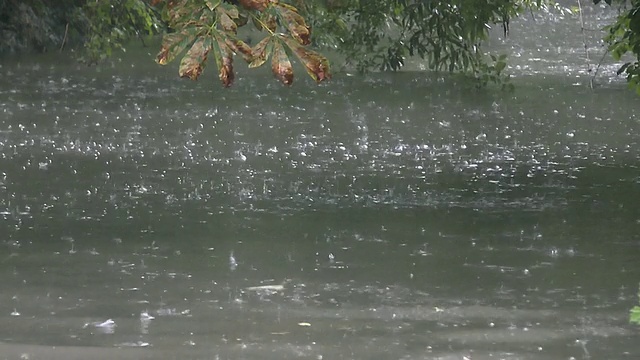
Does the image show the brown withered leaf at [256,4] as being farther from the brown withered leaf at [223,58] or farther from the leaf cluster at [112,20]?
the leaf cluster at [112,20]

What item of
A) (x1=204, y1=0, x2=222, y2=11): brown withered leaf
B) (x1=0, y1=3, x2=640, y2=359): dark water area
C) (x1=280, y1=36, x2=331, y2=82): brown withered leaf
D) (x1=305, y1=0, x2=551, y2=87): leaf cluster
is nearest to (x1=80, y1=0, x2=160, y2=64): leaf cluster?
(x1=0, y1=3, x2=640, y2=359): dark water area

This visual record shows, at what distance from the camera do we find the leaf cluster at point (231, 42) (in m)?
4.93

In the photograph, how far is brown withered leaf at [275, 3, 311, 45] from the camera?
4.98 m

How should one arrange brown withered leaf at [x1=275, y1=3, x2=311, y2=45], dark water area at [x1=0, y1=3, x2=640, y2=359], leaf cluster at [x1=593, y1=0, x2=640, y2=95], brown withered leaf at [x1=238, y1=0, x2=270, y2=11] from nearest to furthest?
brown withered leaf at [x1=238, y1=0, x2=270, y2=11] → brown withered leaf at [x1=275, y1=3, x2=311, y2=45] → dark water area at [x1=0, y1=3, x2=640, y2=359] → leaf cluster at [x1=593, y1=0, x2=640, y2=95]

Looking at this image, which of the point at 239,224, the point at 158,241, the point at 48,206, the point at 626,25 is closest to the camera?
the point at 158,241

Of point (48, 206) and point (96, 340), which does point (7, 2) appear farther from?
point (96, 340)

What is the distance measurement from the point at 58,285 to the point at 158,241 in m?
1.62

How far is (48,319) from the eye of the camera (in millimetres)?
7902

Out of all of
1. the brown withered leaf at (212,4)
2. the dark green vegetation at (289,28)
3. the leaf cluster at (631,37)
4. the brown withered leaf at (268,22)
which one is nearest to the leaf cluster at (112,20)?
the dark green vegetation at (289,28)

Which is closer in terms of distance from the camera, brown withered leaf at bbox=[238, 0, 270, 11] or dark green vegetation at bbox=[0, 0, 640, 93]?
brown withered leaf at bbox=[238, 0, 270, 11]

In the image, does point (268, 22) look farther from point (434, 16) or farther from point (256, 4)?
point (434, 16)

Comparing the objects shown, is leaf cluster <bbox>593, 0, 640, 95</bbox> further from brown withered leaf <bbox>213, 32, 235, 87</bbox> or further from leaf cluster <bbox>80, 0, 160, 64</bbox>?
brown withered leaf <bbox>213, 32, 235, 87</bbox>

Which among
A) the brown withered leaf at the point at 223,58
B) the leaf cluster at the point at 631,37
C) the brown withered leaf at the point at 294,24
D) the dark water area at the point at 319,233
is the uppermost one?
the brown withered leaf at the point at 294,24

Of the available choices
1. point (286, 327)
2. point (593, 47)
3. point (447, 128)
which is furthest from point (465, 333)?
point (593, 47)
